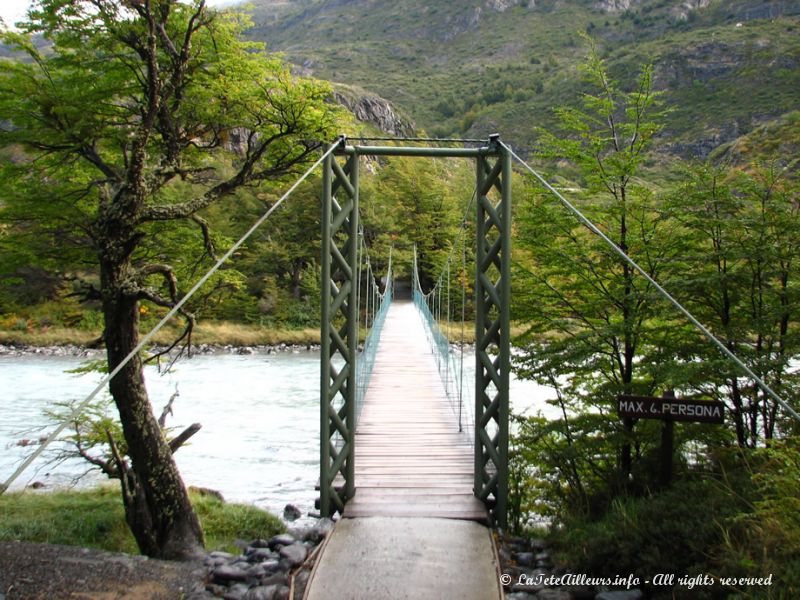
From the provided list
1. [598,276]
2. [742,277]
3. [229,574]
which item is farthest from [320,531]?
[742,277]

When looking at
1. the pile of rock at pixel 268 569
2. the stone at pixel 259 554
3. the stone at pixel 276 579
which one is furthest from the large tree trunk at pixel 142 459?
the stone at pixel 276 579

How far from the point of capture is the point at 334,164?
3.27 meters

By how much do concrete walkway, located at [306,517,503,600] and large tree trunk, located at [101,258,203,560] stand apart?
2559 millimetres

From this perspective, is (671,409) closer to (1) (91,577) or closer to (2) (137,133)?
(1) (91,577)

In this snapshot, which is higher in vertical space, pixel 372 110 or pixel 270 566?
pixel 372 110

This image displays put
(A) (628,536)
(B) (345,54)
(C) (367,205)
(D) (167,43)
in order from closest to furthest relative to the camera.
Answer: (A) (628,536)
(D) (167,43)
(C) (367,205)
(B) (345,54)

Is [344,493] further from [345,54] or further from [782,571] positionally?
[345,54]

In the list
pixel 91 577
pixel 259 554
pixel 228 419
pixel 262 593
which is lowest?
pixel 228 419

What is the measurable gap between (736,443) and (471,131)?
236 feet

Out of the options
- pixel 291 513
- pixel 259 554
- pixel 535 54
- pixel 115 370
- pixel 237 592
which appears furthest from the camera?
pixel 535 54

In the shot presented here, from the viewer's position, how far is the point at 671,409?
109 inches

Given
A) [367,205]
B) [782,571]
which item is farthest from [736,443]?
[367,205]

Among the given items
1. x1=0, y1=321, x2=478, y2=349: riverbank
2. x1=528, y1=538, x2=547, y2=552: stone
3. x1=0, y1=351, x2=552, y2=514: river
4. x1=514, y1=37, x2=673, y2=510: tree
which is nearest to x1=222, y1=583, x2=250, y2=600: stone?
x1=528, y1=538, x2=547, y2=552: stone

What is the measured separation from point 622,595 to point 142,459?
3929mm
